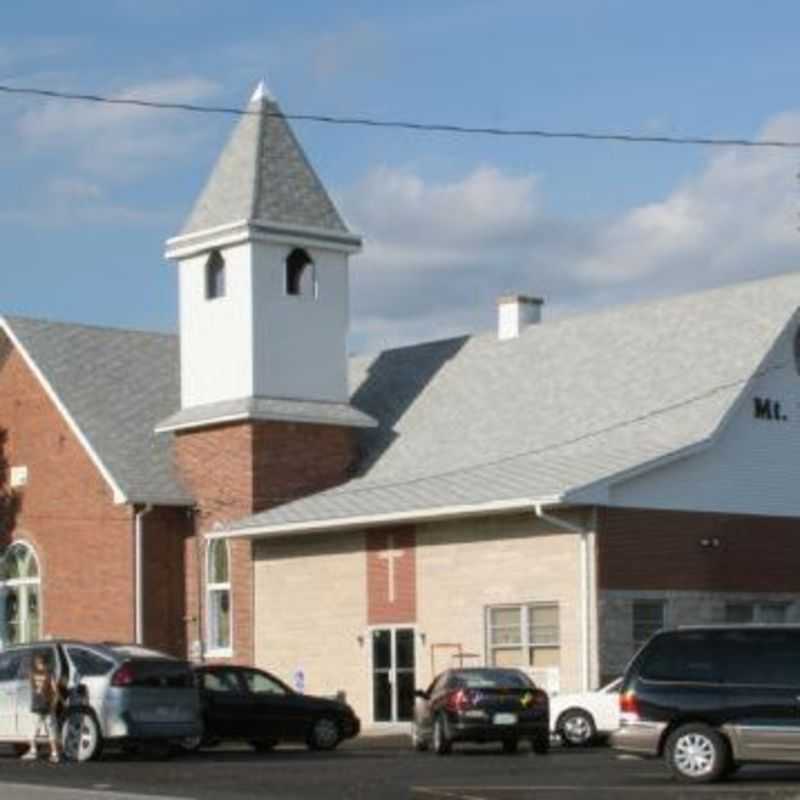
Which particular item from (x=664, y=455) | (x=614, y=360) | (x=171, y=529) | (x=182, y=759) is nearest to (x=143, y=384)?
(x=171, y=529)

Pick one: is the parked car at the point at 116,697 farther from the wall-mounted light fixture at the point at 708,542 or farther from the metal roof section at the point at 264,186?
the metal roof section at the point at 264,186

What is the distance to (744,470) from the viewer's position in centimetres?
3822

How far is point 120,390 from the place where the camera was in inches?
Result: 1857

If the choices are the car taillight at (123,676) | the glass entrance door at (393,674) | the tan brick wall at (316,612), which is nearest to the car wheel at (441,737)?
the car taillight at (123,676)

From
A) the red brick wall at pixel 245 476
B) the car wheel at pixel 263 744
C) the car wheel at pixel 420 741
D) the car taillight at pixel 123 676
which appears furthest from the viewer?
the red brick wall at pixel 245 476

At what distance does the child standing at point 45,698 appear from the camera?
2816 centimetres

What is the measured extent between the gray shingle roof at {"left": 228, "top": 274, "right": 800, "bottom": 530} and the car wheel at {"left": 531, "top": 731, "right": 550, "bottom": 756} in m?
5.46

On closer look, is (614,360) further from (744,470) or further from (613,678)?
(613,678)

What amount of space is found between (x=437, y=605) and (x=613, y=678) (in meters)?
4.35

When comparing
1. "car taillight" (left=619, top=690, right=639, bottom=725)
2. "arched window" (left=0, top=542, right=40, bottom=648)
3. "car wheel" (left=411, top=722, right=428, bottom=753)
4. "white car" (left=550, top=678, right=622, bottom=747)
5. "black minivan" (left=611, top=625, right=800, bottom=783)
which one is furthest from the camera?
"arched window" (left=0, top=542, right=40, bottom=648)

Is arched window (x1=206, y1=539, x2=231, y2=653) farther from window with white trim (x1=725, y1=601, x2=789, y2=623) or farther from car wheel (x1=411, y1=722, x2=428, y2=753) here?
car wheel (x1=411, y1=722, x2=428, y2=753)

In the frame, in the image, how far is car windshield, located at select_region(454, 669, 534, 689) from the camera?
1198 inches

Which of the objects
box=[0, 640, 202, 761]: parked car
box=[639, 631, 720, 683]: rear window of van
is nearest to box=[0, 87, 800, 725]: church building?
box=[0, 640, 202, 761]: parked car

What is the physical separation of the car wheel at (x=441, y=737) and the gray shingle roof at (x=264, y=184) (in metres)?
15.8
